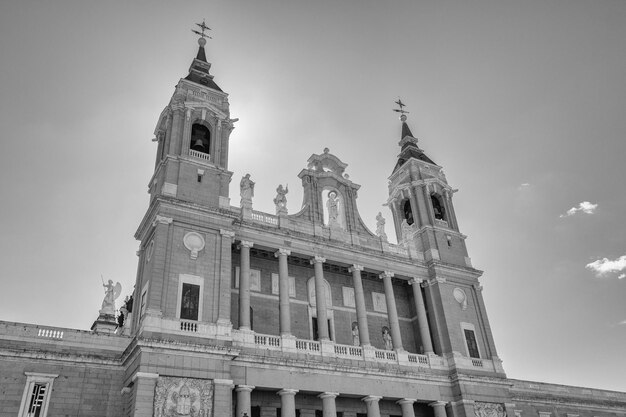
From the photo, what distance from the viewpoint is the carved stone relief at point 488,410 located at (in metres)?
32.4

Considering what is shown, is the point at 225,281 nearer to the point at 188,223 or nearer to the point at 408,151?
the point at 188,223

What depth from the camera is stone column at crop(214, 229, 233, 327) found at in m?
26.9

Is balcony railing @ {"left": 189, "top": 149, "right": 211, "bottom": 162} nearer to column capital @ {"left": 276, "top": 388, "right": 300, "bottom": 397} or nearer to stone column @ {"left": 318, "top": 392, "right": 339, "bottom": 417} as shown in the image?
column capital @ {"left": 276, "top": 388, "right": 300, "bottom": 397}

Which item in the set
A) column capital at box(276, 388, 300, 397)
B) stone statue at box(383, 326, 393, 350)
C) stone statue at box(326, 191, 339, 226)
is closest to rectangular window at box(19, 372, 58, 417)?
column capital at box(276, 388, 300, 397)

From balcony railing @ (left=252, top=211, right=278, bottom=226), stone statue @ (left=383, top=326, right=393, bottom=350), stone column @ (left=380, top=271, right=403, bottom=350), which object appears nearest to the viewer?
balcony railing @ (left=252, top=211, right=278, bottom=226)

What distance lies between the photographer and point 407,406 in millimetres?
30609

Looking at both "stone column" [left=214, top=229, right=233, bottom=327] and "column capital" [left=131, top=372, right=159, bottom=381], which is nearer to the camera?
"column capital" [left=131, top=372, right=159, bottom=381]

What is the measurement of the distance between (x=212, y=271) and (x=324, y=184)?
11748 millimetres

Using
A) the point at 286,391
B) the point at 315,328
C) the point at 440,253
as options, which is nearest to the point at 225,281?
the point at 286,391

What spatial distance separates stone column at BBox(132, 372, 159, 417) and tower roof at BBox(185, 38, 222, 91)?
19.4m

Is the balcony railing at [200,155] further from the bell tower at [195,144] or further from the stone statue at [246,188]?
the stone statue at [246,188]

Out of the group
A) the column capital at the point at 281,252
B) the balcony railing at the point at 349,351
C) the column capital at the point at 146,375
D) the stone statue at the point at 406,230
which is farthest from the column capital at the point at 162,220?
the stone statue at the point at 406,230

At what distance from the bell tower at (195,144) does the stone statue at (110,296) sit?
20.4 feet

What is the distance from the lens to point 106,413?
82.8ft
